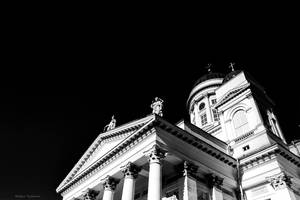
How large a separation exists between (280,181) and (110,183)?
11647mm

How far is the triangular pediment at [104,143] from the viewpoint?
1738 cm

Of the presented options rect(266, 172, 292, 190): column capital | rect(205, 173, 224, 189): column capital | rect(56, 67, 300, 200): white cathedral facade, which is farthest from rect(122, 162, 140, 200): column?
rect(266, 172, 292, 190): column capital

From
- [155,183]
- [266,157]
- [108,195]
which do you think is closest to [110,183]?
[108,195]

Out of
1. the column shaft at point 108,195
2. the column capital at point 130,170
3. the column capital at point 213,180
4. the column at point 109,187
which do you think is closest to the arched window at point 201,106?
the column capital at point 213,180

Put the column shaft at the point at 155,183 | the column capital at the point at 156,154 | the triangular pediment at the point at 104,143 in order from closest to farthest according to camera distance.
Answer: the column shaft at the point at 155,183 < the column capital at the point at 156,154 < the triangular pediment at the point at 104,143

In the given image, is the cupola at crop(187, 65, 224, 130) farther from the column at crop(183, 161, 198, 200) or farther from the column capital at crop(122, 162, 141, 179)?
the column capital at crop(122, 162, 141, 179)

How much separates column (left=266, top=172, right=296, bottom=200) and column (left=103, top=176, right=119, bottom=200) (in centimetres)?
1089

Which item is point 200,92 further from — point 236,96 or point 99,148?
point 99,148

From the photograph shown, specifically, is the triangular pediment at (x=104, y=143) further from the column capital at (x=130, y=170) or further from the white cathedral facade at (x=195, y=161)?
the column capital at (x=130, y=170)

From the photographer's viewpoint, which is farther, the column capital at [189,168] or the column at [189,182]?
the column capital at [189,168]

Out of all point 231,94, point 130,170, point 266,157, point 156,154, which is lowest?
point 130,170

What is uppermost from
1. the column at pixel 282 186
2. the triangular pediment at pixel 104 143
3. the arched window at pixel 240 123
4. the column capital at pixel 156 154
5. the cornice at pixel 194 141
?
the arched window at pixel 240 123

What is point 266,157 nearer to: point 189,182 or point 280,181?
point 280,181

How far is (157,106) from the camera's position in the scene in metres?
17.3
